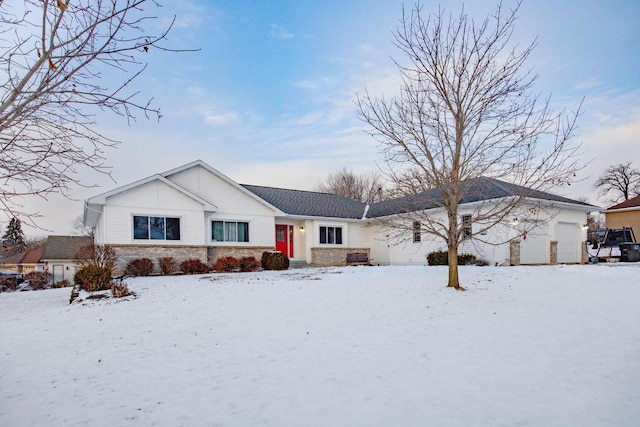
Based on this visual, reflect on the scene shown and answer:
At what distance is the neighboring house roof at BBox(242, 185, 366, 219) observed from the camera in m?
21.9

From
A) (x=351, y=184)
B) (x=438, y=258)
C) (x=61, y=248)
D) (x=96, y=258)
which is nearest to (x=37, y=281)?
(x=96, y=258)

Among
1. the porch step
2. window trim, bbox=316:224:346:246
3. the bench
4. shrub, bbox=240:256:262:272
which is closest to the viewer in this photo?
→ shrub, bbox=240:256:262:272

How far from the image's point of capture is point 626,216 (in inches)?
1008

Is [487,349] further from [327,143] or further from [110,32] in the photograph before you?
[327,143]

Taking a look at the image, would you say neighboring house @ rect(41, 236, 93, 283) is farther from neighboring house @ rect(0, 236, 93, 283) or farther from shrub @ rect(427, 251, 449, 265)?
shrub @ rect(427, 251, 449, 265)

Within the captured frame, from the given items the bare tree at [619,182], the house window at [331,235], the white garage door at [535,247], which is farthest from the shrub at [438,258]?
the bare tree at [619,182]

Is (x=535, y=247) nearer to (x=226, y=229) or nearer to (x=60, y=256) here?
(x=226, y=229)

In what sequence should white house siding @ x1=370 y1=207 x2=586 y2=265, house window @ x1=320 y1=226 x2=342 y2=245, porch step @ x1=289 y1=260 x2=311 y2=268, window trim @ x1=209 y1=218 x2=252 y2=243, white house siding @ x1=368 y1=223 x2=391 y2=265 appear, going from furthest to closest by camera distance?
1. white house siding @ x1=368 y1=223 x2=391 y2=265
2. house window @ x1=320 y1=226 x2=342 y2=245
3. porch step @ x1=289 y1=260 x2=311 y2=268
4. window trim @ x1=209 y1=218 x2=252 y2=243
5. white house siding @ x1=370 y1=207 x2=586 y2=265

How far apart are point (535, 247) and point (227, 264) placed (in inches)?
578

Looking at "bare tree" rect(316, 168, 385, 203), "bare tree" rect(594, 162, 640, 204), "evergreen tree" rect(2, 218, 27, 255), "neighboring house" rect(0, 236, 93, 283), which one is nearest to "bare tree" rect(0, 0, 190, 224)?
"evergreen tree" rect(2, 218, 27, 255)

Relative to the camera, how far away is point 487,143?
1002 cm

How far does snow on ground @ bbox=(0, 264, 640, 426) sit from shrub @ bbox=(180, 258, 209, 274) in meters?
7.08

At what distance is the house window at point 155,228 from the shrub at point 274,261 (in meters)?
4.35

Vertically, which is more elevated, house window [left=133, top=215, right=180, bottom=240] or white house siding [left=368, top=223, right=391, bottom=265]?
house window [left=133, top=215, right=180, bottom=240]
